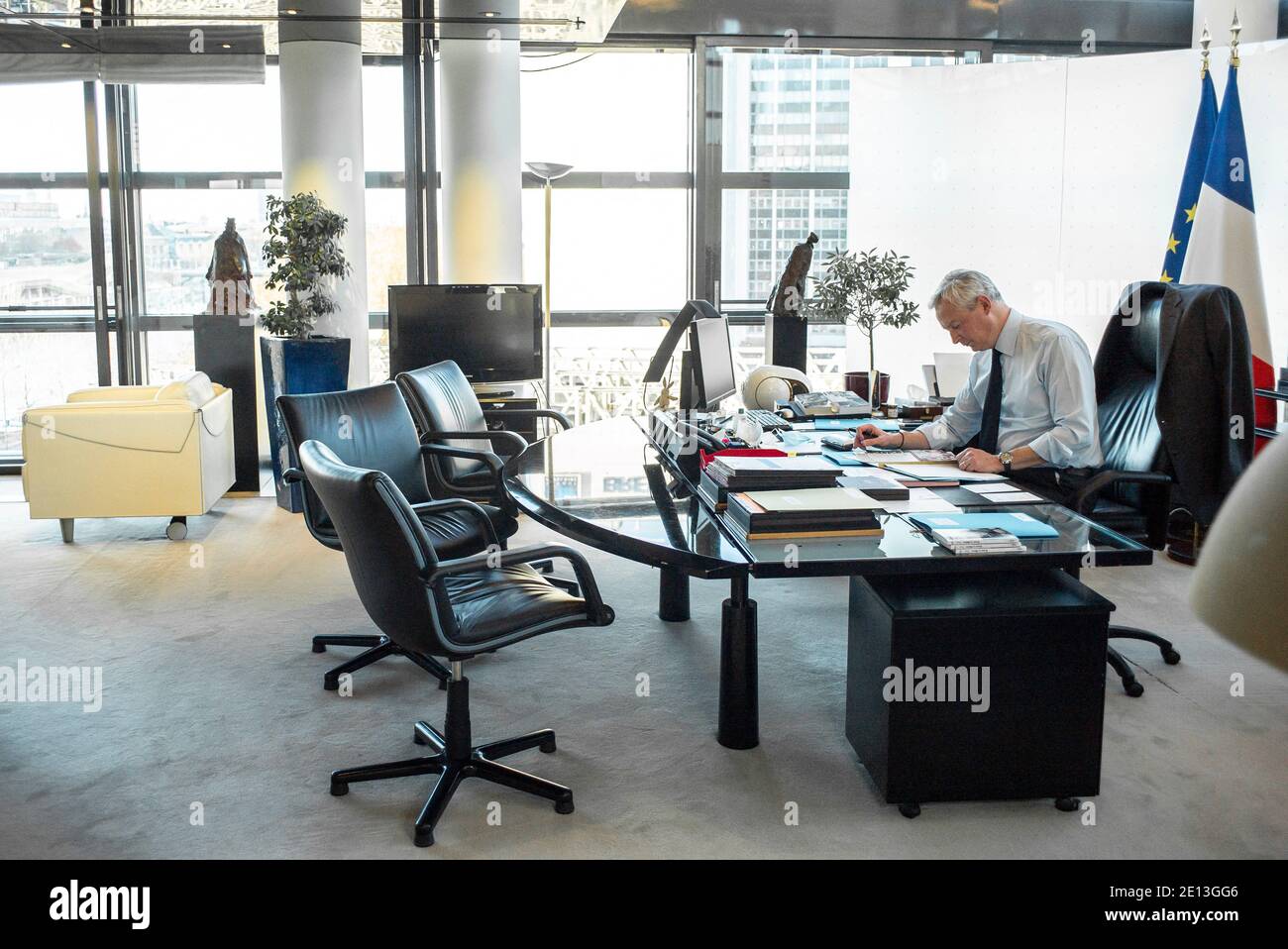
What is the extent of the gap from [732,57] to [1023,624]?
5.57 m

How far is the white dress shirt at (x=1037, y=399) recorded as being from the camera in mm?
3812

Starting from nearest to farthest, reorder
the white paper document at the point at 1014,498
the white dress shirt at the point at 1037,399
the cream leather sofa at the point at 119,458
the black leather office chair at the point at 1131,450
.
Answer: the white paper document at the point at 1014,498
the black leather office chair at the point at 1131,450
the white dress shirt at the point at 1037,399
the cream leather sofa at the point at 119,458

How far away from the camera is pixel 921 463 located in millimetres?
3711

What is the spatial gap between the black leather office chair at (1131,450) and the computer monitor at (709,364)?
1.41m

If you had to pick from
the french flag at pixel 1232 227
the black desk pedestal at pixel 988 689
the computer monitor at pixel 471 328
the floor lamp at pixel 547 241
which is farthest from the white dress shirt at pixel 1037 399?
the floor lamp at pixel 547 241

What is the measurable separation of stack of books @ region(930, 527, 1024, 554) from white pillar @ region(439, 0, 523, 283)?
15.6ft

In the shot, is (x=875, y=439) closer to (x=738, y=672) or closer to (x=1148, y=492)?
(x=1148, y=492)

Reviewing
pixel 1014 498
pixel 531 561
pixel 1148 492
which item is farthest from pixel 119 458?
pixel 1148 492

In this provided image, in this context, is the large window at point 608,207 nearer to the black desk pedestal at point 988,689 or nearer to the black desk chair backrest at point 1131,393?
the black desk chair backrest at point 1131,393

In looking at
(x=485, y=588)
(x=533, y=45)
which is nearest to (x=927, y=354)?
(x=533, y=45)

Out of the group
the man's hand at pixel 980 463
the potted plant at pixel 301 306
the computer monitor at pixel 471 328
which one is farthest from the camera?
the computer monitor at pixel 471 328

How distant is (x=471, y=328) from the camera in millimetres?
6527

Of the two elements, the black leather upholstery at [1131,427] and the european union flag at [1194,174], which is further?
the european union flag at [1194,174]

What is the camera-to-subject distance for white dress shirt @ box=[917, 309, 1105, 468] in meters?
3.81
